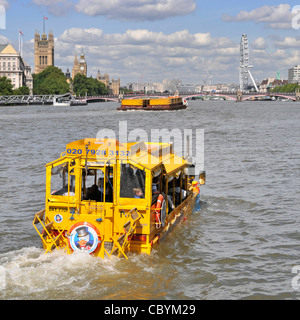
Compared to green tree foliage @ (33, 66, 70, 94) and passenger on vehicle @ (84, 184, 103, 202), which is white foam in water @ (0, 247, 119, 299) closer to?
passenger on vehicle @ (84, 184, 103, 202)

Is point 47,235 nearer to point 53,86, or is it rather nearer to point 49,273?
point 49,273

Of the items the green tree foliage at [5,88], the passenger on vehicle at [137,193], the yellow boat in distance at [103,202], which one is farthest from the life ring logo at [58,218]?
the green tree foliage at [5,88]

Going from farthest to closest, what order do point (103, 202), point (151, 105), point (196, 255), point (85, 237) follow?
point (151, 105)
point (196, 255)
point (103, 202)
point (85, 237)

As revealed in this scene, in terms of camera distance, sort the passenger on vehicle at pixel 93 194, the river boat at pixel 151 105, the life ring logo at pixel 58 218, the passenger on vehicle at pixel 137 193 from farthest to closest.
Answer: the river boat at pixel 151 105
the passenger on vehicle at pixel 93 194
the passenger on vehicle at pixel 137 193
the life ring logo at pixel 58 218

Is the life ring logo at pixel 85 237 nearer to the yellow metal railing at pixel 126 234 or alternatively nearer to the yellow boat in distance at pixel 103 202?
the yellow boat in distance at pixel 103 202

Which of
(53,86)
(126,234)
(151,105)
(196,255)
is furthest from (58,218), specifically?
(53,86)

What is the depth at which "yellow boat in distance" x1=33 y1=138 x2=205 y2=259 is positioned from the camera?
443 inches

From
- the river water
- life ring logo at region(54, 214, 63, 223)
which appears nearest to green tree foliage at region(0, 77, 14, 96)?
the river water

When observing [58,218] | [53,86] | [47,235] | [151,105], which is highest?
[53,86]

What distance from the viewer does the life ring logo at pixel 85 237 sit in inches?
440

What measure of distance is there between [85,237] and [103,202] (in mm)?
783

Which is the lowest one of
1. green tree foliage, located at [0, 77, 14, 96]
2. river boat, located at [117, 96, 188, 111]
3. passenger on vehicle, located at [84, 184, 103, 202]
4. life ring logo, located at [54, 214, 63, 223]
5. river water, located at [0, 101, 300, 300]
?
river water, located at [0, 101, 300, 300]

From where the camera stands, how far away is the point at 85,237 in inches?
441

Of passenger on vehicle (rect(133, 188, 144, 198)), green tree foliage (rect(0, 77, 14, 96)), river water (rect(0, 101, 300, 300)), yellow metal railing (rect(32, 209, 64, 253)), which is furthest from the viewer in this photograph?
green tree foliage (rect(0, 77, 14, 96))
